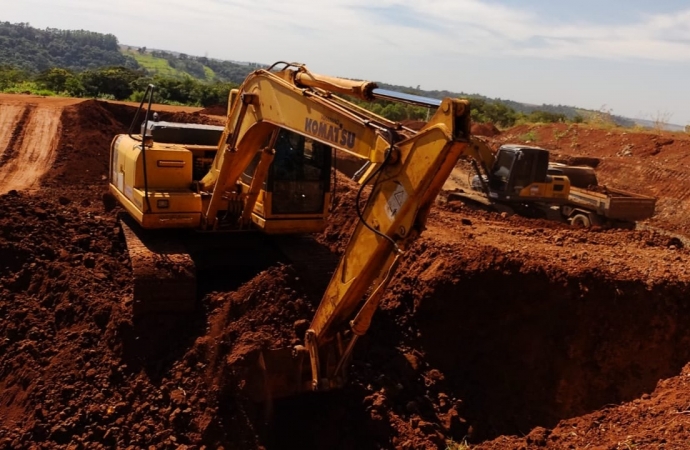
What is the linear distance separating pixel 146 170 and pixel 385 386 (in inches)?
168

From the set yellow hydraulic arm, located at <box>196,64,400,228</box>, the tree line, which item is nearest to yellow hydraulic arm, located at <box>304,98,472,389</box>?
yellow hydraulic arm, located at <box>196,64,400,228</box>

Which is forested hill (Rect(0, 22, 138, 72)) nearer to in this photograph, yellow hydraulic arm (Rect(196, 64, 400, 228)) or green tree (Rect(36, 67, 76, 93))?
green tree (Rect(36, 67, 76, 93))

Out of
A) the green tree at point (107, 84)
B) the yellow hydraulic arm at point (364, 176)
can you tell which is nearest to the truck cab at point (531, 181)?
the yellow hydraulic arm at point (364, 176)

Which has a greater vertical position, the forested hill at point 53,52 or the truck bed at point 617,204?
the forested hill at point 53,52

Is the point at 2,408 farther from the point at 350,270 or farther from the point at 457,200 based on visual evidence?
the point at 457,200

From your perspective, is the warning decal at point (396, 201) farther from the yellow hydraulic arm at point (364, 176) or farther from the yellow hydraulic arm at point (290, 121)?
the yellow hydraulic arm at point (290, 121)

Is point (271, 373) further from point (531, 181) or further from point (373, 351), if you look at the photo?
point (531, 181)

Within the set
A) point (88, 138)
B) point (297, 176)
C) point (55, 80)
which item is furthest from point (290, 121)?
point (55, 80)

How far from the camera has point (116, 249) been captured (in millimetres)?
9367

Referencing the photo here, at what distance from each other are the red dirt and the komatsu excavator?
0.53 m

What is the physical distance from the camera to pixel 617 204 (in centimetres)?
1488

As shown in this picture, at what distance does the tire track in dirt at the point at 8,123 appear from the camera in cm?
1788

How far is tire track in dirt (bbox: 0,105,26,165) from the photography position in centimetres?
1788

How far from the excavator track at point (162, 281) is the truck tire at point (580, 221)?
35.8 feet
